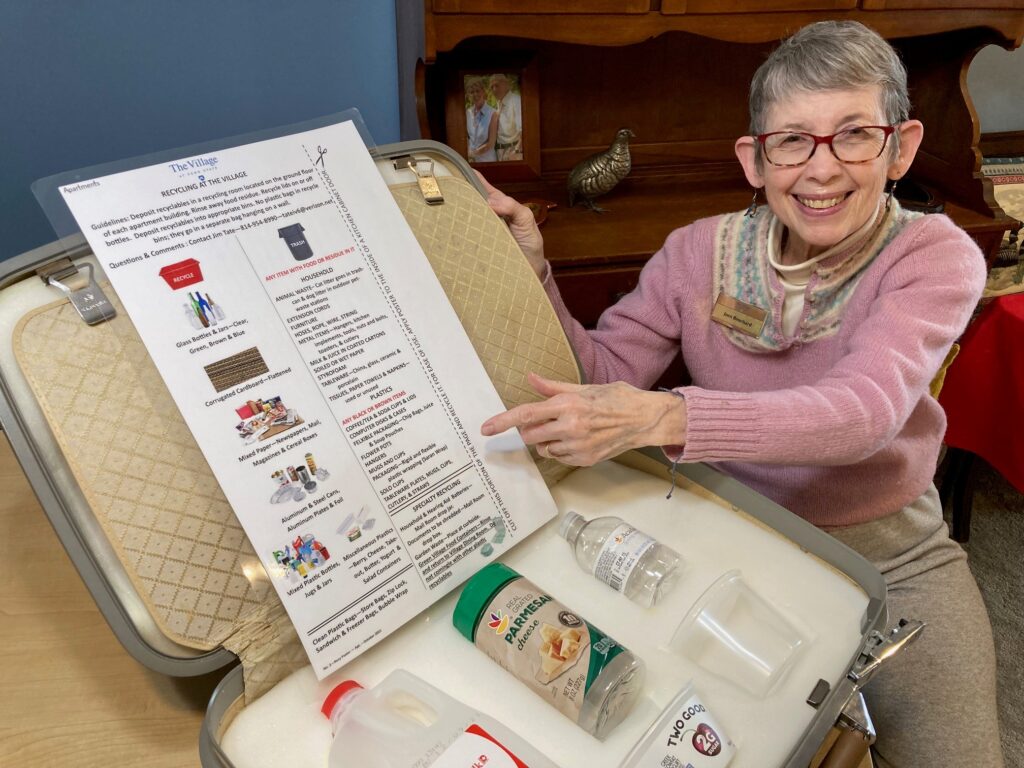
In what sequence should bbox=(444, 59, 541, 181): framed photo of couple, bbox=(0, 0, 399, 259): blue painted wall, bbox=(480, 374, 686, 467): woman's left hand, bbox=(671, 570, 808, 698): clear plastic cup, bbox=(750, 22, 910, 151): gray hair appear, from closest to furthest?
1. bbox=(671, 570, 808, 698): clear plastic cup
2. bbox=(480, 374, 686, 467): woman's left hand
3. bbox=(750, 22, 910, 151): gray hair
4. bbox=(0, 0, 399, 259): blue painted wall
5. bbox=(444, 59, 541, 181): framed photo of couple

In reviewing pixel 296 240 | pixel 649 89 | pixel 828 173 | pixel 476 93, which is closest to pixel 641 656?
pixel 296 240

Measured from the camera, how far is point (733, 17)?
147 centimetres

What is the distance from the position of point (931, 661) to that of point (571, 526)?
1.78 ft

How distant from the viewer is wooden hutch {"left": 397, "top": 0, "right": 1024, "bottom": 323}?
1.41m

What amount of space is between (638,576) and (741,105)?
64.3 inches

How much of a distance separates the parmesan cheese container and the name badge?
545mm

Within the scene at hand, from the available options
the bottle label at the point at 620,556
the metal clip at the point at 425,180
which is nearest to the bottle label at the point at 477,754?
the bottle label at the point at 620,556

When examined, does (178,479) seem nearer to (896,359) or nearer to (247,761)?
(247,761)

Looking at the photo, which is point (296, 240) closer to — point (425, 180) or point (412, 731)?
point (425, 180)

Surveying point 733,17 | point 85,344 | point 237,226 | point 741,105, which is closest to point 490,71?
point 733,17

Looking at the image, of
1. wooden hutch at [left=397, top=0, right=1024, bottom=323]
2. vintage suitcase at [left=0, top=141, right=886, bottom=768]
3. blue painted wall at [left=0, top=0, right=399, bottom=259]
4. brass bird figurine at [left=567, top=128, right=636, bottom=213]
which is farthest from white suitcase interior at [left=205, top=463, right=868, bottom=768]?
blue painted wall at [left=0, top=0, right=399, bottom=259]

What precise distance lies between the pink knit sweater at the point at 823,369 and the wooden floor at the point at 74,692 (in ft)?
1.81

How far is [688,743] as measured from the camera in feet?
1.82

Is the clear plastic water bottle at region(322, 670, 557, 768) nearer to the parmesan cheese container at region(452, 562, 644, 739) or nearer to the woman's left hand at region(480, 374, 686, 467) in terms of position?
the parmesan cheese container at region(452, 562, 644, 739)
